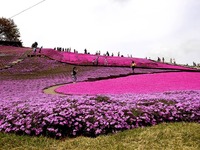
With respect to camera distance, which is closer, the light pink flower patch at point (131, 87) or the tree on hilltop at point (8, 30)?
the light pink flower patch at point (131, 87)

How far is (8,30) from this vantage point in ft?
370

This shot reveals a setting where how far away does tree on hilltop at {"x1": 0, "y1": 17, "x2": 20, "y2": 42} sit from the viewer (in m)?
111

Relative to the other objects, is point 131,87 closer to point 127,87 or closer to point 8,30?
point 127,87

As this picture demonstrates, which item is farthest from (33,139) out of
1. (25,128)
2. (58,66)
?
(58,66)

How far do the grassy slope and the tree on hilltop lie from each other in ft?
342

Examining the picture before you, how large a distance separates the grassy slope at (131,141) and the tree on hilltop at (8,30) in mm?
104374

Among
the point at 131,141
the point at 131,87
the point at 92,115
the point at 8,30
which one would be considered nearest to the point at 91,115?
the point at 92,115

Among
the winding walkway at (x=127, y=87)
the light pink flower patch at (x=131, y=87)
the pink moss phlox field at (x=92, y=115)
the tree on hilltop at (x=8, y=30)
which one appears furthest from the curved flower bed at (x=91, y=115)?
the tree on hilltop at (x=8, y=30)

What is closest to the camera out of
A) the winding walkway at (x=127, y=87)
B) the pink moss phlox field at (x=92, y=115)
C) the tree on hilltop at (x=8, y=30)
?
the pink moss phlox field at (x=92, y=115)

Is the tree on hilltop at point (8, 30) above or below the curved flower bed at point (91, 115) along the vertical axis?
above

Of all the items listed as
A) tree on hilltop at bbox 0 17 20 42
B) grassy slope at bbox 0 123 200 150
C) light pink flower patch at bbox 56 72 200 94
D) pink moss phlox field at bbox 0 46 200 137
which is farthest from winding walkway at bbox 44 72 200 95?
tree on hilltop at bbox 0 17 20 42

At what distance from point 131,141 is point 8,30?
356 ft

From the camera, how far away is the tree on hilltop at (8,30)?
111m

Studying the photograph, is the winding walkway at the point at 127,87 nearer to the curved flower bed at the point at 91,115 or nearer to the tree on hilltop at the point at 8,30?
the curved flower bed at the point at 91,115
